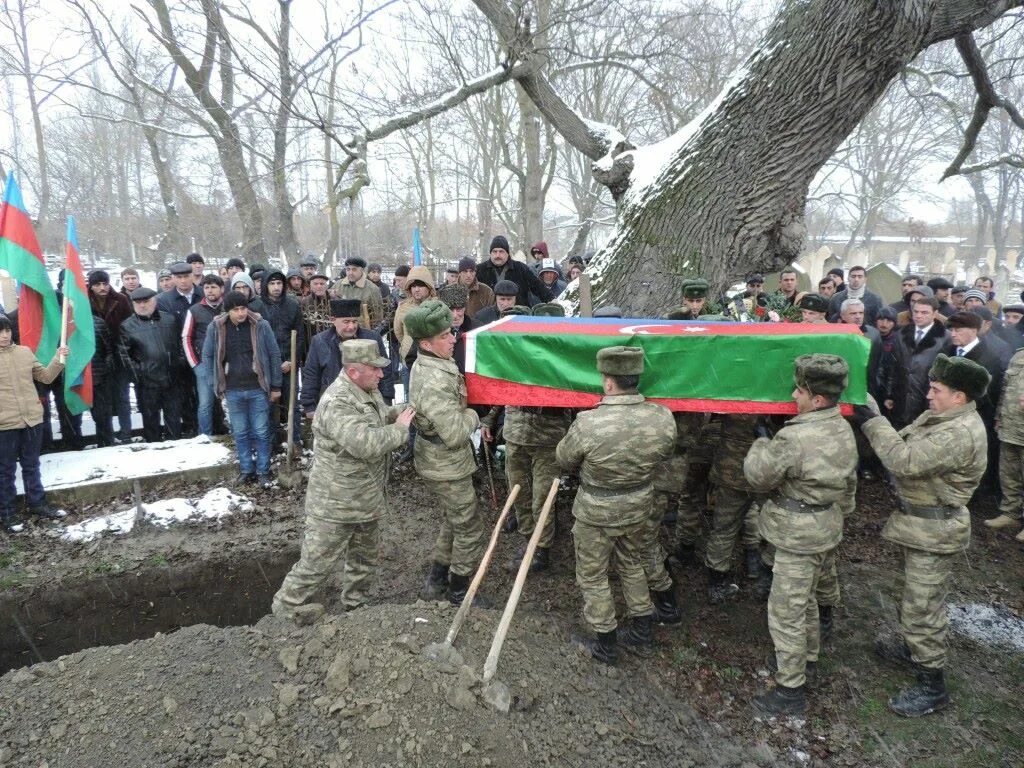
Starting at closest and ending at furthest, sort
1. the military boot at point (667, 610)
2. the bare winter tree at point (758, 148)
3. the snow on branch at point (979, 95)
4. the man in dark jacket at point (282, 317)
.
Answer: the military boot at point (667, 610) < the bare winter tree at point (758, 148) < the snow on branch at point (979, 95) < the man in dark jacket at point (282, 317)

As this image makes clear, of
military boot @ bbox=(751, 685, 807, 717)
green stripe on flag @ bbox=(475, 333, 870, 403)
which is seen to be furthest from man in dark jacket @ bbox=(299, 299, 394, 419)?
military boot @ bbox=(751, 685, 807, 717)

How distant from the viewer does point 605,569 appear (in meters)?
3.40

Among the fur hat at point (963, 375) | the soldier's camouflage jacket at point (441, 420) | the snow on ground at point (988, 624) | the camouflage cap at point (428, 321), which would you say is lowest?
the snow on ground at point (988, 624)

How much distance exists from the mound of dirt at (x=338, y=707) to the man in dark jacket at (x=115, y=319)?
4060 millimetres

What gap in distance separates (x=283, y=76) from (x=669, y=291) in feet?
18.7

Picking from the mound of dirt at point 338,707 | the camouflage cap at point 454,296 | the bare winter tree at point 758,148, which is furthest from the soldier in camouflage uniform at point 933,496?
the camouflage cap at point 454,296

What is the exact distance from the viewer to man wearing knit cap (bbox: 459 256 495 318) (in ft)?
20.0

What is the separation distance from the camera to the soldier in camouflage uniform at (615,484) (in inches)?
124

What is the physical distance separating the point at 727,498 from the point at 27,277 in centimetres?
607

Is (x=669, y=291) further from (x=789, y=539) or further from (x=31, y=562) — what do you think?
(x=31, y=562)

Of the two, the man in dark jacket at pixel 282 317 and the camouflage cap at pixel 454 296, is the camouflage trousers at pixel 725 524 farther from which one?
the man in dark jacket at pixel 282 317

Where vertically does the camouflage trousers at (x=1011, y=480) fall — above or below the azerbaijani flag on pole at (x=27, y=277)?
below

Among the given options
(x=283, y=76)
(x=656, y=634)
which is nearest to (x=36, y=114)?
(x=283, y=76)

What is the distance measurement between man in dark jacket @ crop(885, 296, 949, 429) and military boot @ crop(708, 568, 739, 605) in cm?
246
